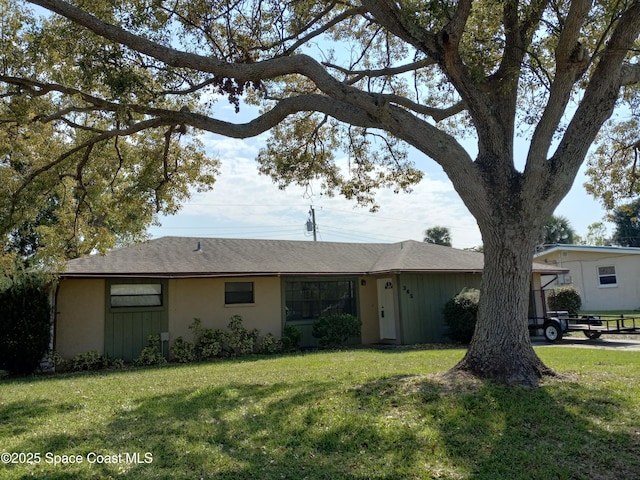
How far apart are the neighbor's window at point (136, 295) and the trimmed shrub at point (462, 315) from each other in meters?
9.16

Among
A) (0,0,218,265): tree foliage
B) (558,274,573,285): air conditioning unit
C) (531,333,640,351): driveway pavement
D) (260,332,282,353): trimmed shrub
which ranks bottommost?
(531,333,640,351): driveway pavement

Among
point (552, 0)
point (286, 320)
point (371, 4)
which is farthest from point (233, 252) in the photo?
point (552, 0)

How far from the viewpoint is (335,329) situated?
15875 millimetres

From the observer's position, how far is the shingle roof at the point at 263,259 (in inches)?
559

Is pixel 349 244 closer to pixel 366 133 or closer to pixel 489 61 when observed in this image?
pixel 366 133

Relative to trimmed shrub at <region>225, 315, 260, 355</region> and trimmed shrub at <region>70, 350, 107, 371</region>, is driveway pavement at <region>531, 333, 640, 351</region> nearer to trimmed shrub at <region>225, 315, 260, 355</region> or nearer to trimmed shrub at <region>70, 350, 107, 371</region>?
trimmed shrub at <region>225, 315, 260, 355</region>

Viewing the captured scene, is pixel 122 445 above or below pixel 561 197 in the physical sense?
below

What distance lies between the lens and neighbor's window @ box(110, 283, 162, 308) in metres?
14.1

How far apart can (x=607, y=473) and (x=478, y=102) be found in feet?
17.7

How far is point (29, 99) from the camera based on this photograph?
9109 mm

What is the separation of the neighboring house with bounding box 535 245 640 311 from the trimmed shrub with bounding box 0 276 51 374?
2564 centimetres

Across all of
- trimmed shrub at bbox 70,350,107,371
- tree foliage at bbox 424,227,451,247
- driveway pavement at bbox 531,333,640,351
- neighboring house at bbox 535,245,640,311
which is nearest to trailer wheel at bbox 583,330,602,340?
driveway pavement at bbox 531,333,640,351

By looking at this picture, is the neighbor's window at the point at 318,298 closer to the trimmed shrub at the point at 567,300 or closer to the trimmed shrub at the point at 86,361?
the trimmed shrub at the point at 86,361

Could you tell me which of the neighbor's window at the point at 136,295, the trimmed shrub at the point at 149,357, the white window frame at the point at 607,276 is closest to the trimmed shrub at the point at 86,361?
the trimmed shrub at the point at 149,357
